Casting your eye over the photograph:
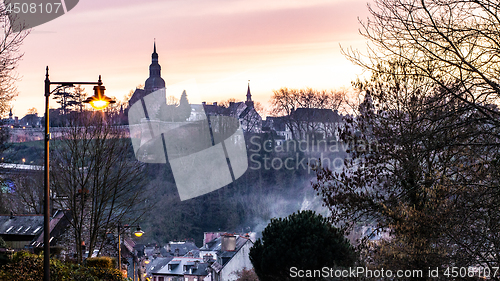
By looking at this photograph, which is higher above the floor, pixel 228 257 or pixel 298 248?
pixel 298 248

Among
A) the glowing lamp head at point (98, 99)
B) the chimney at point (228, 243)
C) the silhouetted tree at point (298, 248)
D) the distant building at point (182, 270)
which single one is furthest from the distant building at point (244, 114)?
the glowing lamp head at point (98, 99)

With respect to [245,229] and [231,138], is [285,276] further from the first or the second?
[231,138]

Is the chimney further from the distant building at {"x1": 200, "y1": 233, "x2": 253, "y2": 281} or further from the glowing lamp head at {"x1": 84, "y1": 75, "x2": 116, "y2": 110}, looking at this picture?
the glowing lamp head at {"x1": 84, "y1": 75, "x2": 116, "y2": 110}

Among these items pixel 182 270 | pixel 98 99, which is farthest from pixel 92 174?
pixel 182 270

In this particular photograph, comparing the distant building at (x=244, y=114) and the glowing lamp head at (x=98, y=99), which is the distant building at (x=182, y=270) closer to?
the glowing lamp head at (x=98, y=99)

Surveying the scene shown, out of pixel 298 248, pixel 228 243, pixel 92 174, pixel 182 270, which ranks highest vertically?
pixel 92 174

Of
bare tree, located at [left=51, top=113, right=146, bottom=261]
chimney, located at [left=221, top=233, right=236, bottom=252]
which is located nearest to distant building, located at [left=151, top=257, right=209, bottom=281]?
chimney, located at [left=221, top=233, right=236, bottom=252]

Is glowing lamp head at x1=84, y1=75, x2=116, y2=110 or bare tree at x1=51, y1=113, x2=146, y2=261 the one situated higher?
glowing lamp head at x1=84, y1=75, x2=116, y2=110

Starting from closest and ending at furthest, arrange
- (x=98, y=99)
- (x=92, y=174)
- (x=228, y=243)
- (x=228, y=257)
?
(x=98, y=99) < (x=92, y=174) < (x=228, y=257) < (x=228, y=243)

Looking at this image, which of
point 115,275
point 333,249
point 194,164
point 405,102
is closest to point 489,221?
point 405,102

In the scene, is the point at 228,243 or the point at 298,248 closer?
the point at 298,248

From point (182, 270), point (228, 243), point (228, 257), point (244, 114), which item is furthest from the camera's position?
point (244, 114)

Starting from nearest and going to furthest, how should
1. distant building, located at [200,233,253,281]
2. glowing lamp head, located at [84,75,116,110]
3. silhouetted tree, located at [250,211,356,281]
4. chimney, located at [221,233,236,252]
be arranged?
glowing lamp head, located at [84,75,116,110] < silhouetted tree, located at [250,211,356,281] < distant building, located at [200,233,253,281] < chimney, located at [221,233,236,252]

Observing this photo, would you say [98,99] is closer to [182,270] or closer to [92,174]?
[92,174]
